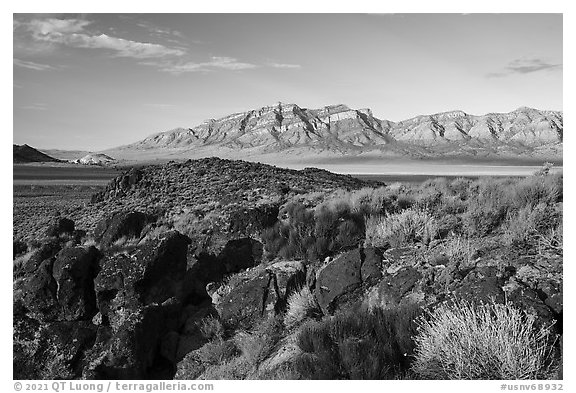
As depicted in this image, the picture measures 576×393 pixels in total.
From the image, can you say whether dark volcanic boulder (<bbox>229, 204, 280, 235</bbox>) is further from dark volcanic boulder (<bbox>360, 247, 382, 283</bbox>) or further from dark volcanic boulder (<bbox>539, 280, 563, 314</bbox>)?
dark volcanic boulder (<bbox>539, 280, 563, 314</bbox>)

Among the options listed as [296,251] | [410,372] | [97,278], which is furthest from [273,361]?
[97,278]

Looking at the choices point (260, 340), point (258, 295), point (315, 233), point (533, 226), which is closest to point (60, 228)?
point (315, 233)

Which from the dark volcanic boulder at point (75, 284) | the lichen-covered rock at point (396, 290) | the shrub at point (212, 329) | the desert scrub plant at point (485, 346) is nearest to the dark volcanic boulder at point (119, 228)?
the dark volcanic boulder at point (75, 284)

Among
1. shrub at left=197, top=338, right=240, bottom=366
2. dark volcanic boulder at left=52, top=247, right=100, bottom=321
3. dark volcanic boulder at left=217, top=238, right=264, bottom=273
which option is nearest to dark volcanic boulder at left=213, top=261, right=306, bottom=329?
shrub at left=197, top=338, right=240, bottom=366

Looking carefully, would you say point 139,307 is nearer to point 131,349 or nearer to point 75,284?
point 131,349

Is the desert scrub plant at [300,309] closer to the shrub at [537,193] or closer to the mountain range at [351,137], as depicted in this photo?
the shrub at [537,193]

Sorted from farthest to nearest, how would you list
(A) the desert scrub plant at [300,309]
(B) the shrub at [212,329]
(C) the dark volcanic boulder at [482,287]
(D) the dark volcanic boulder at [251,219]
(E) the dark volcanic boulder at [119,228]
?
(E) the dark volcanic boulder at [119,228] < (D) the dark volcanic boulder at [251,219] < (B) the shrub at [212,329] < (A) the desert scrub plant at [300,309] < (C) the dark volcanic boulder at [482,287]
